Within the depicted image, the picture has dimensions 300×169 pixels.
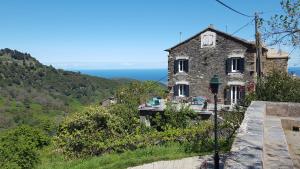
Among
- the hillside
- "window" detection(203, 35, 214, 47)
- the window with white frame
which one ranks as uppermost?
"window" detection(203, 35, 214, 47)

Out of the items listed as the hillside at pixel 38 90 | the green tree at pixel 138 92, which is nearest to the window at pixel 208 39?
the green tree at pixel 138 92

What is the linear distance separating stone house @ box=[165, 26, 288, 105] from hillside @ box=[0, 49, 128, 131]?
146ft

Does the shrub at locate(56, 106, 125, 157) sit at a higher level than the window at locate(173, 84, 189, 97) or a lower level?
lower

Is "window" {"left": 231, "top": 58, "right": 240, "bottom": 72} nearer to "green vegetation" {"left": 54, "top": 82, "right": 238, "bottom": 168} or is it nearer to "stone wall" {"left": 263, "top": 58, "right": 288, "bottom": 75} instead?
"stone wall" {"left": 263, "top": 58, "right": 288, "bottom": 75}

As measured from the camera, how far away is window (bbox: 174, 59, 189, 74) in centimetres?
3145

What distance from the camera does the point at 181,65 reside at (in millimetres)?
31641

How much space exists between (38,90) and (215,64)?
79.8 m

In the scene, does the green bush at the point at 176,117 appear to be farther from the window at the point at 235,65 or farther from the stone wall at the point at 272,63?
the stone wall at the point at 272,63

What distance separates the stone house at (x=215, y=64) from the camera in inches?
1145

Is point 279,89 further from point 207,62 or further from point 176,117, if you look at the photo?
point 207,62

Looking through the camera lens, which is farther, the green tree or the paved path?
the green tree

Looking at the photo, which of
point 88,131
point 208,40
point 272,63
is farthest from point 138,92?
point 272,63

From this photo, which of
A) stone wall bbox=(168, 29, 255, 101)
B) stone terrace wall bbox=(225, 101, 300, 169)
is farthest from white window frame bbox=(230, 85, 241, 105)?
stone terrace wall bbox=(225, 101, 300, 169)

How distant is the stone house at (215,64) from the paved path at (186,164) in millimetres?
17151
